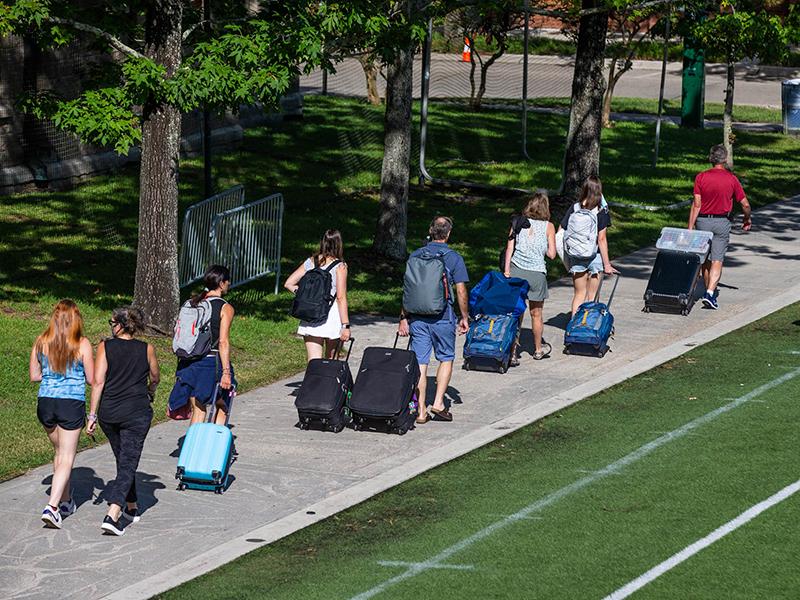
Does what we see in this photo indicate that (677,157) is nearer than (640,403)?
No

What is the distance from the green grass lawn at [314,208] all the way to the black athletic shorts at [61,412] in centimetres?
159

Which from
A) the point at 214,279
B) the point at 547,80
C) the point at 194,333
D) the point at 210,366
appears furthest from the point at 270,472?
the point at 547,80

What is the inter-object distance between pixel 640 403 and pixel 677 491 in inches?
102

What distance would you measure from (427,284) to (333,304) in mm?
889

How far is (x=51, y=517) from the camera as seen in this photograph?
9.75 meters

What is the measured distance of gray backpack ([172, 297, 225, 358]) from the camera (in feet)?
Result: 35.1

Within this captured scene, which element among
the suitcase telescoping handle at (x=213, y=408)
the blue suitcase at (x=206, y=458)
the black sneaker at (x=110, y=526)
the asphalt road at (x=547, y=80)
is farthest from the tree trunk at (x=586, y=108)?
the black sneaker at (x=110, y=526)

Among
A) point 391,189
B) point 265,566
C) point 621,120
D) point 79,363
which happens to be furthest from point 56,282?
point 621,120

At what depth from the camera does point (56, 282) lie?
17.1 meters

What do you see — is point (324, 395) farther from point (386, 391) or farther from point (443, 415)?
point (443, 415)

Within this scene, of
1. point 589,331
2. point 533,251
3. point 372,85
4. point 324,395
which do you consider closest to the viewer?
point 324,395

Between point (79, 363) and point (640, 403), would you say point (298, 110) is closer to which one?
point (640, 403)

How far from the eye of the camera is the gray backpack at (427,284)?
39.5ft

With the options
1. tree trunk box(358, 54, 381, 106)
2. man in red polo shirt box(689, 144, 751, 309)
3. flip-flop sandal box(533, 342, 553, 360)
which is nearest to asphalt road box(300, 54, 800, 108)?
tree trunk box(358, 54, 381, 106)
